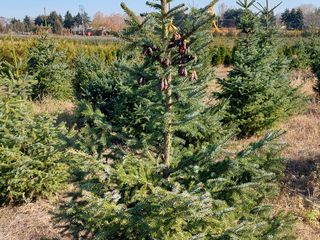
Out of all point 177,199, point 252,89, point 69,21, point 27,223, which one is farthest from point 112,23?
point 177,199

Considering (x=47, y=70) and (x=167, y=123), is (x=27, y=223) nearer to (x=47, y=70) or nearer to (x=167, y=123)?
(x=167, y=123)

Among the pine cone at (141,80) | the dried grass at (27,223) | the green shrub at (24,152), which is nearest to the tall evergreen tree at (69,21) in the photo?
the green shrub at (24,152)

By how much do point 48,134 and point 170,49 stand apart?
A: 308 cm

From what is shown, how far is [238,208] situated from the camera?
8.77ft

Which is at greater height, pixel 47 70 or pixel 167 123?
pixel 47 70

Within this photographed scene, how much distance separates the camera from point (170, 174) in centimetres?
257

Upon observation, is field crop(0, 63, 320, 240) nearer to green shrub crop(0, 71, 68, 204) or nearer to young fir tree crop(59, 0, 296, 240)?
green shrub crop(0, 71, 68, 204)

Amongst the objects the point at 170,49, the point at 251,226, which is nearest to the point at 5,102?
the point at 170,49

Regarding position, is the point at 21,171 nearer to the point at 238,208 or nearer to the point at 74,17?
the point at 238,208

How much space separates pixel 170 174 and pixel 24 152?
2988mm

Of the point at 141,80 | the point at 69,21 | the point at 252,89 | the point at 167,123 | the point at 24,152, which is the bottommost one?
the point at 24,152

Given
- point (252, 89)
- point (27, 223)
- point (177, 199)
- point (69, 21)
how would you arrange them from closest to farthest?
point (177, 199) < point (27, 223) < point (252, 89) < point (69, 21)

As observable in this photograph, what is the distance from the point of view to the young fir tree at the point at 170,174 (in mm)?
2236

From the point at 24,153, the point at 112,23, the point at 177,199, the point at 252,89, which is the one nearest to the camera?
the point at 177,199
